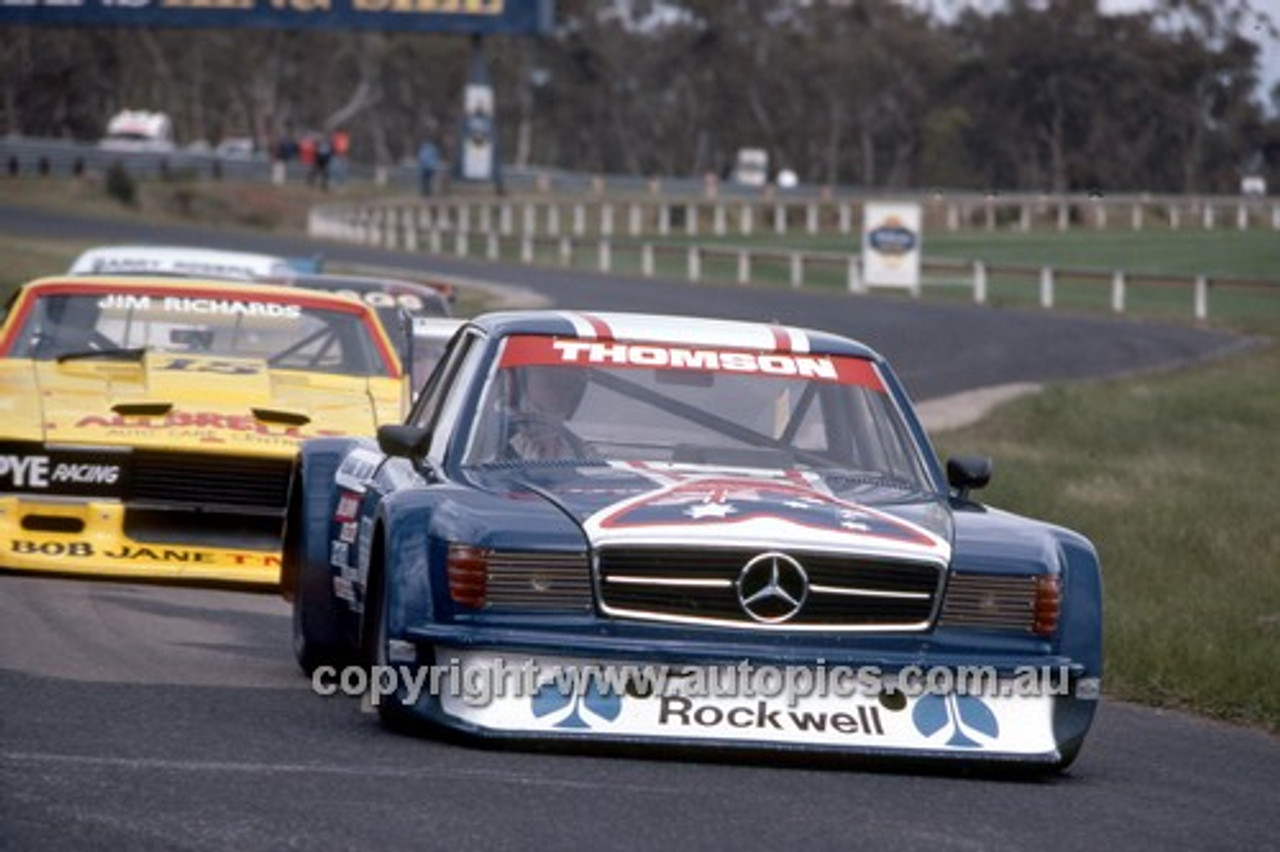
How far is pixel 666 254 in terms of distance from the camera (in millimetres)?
61469

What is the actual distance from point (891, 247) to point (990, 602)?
42289mm

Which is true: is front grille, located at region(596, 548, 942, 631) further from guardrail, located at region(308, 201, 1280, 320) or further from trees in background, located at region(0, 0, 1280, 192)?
trees in background, located at region(0, 0, 1280, 192)

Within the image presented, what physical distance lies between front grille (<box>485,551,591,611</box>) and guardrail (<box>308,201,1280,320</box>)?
3494cm

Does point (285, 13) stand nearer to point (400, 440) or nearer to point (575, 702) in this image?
point (400, 440)

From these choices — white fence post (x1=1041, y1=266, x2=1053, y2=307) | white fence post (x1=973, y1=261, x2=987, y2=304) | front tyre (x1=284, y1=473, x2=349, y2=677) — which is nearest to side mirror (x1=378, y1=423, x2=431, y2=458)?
front tyre (x1=284, y1=473, x2=349, y2=677)

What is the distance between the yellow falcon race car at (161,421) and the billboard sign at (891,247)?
36.0 m

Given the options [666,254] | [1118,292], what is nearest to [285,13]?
[666,254]

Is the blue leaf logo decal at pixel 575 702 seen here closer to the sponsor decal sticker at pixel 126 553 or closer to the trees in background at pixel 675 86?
the sponsor decal sticker at pixel 126 553

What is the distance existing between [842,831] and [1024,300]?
42.8 meters

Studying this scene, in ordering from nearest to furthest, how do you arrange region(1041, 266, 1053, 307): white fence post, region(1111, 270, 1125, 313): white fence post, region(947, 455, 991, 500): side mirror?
region(947, 455, 991, 500): side mirror
region(1111, 270, 1125, 313): white fence post
region(1041, 266, 1053, 307): white fence post

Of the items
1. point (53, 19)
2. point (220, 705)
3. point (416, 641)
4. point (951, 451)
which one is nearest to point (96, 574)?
point (220, 705)

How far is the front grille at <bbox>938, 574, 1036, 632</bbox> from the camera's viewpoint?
800 centimetres

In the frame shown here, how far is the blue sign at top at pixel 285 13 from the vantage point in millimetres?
55656

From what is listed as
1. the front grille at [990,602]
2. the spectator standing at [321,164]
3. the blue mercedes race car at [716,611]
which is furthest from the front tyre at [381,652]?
the spectator standing at [321,164]
